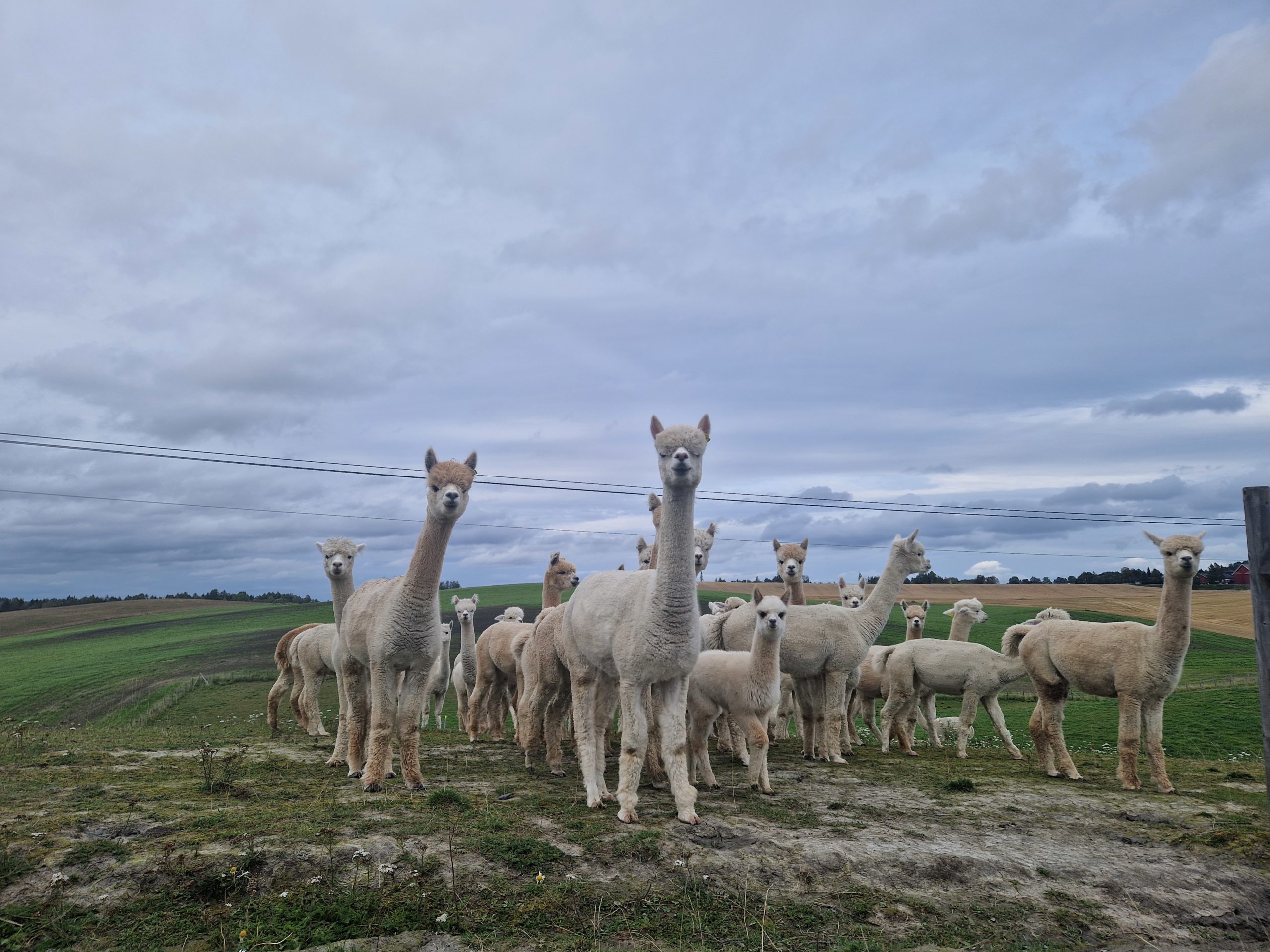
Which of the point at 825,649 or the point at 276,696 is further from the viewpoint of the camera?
the point at 276,696

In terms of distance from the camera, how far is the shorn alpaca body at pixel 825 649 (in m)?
12.4

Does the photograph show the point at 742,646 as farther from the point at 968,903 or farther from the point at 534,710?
the point at 968,903

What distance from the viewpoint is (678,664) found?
7906 mm

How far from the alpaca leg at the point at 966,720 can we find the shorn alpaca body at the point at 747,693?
570 centimetres

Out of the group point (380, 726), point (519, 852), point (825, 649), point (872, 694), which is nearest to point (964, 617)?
point (872, 694)

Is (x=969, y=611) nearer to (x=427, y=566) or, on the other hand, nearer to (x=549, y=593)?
(x=549, y=593)

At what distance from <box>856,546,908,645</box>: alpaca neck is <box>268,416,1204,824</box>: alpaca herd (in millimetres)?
33

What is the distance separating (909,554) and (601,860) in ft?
31.8

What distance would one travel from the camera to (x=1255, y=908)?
21.5 ft

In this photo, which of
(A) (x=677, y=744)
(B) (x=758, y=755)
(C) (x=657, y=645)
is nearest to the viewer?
(C) (x=657, y=645)

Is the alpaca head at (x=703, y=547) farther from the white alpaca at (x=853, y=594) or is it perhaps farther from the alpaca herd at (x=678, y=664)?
the white alpaca at (x=853, y=594)

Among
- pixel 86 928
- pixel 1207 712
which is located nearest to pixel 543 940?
pixel 86 928

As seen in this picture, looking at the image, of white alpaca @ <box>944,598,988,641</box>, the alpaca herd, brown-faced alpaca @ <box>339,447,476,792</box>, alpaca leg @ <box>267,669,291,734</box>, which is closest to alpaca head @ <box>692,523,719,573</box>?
the alpaca herd

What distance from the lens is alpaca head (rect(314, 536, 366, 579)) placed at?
11125mm
